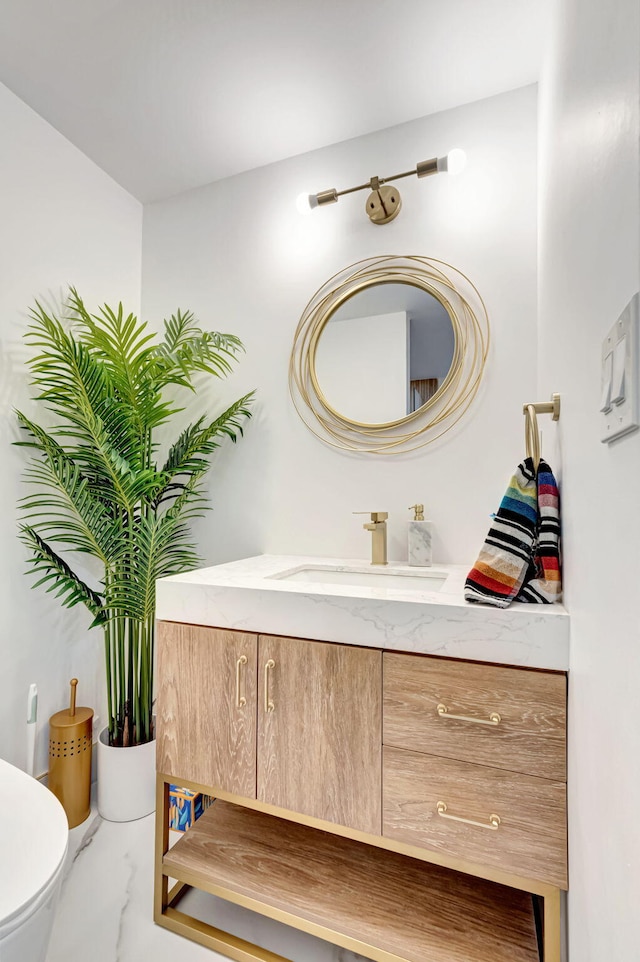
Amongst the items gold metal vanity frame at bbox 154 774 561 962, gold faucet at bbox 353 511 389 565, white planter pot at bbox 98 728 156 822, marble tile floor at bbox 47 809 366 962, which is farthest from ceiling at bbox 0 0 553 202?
marble tile floor at bbox 47 809 366 962

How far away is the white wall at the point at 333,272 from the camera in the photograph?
5.02 feet

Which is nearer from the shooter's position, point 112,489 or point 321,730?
point 321,730

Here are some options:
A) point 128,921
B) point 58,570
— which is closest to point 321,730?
point 128,921

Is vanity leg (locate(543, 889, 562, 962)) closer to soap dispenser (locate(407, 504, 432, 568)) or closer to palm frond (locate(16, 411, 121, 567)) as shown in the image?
soap dispenser (locate(407, 504, 432, 568))

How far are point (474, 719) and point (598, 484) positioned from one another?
588 millimetres

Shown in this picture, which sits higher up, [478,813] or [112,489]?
[112,489]

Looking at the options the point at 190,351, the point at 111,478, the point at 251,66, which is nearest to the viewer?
the point at 251,66

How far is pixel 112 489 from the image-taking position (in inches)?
65.6

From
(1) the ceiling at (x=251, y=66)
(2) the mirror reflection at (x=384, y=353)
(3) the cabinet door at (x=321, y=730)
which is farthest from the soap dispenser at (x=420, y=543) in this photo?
(1) the ceiling at (x=251, y=66)

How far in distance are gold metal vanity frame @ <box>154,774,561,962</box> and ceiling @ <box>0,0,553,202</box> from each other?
6.86ft

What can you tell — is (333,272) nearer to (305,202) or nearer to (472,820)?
(305,202)

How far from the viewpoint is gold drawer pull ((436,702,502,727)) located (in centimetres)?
95

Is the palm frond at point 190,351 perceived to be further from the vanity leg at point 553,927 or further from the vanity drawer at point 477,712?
the vanity leg at point 553,927

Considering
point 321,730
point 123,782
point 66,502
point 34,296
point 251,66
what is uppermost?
point 251,66
